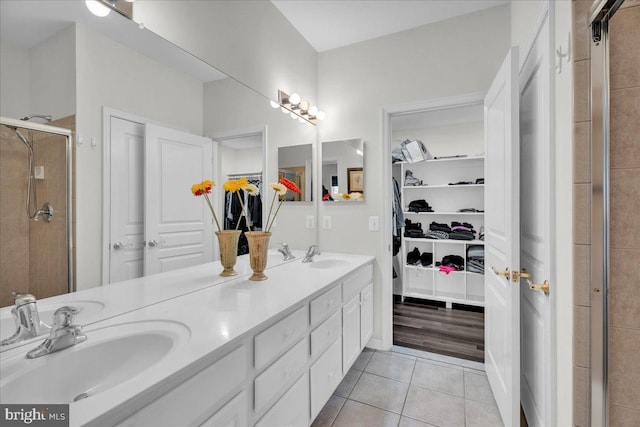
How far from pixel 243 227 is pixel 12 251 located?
3.16 feet

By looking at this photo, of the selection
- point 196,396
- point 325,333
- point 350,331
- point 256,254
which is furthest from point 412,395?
point 196,396

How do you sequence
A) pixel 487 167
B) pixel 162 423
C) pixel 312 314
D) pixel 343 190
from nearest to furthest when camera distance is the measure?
pixel 162 423 → pixel 312 314 → pixel 487 167 → pixel 343 190

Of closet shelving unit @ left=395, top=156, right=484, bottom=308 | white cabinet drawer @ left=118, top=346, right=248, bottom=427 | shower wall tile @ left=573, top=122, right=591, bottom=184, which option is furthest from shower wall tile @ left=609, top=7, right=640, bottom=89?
closet shelving unit @ left=395, top=156, right=484, bottom=308

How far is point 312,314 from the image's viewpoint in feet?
4.63

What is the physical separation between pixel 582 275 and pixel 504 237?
21.3 inches

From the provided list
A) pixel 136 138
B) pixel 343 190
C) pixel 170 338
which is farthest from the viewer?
pixel 343 190

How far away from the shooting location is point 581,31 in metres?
1.03

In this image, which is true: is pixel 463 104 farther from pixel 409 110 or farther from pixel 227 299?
pixel 227 299

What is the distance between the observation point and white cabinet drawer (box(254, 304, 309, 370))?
3.40 feet

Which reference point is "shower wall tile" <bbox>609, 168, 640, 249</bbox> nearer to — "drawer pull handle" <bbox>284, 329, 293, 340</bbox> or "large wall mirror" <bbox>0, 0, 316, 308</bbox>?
"drawer pull handle" <bbox>284, 329, 293, 340</bbox>

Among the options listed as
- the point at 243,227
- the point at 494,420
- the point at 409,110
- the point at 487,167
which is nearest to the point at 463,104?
the point at 409,110

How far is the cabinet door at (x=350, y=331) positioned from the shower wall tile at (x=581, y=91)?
4.79ft

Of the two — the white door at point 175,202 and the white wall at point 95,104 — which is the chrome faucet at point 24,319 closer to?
the white wall at point 95,104

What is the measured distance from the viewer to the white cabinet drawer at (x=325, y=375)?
143cm
